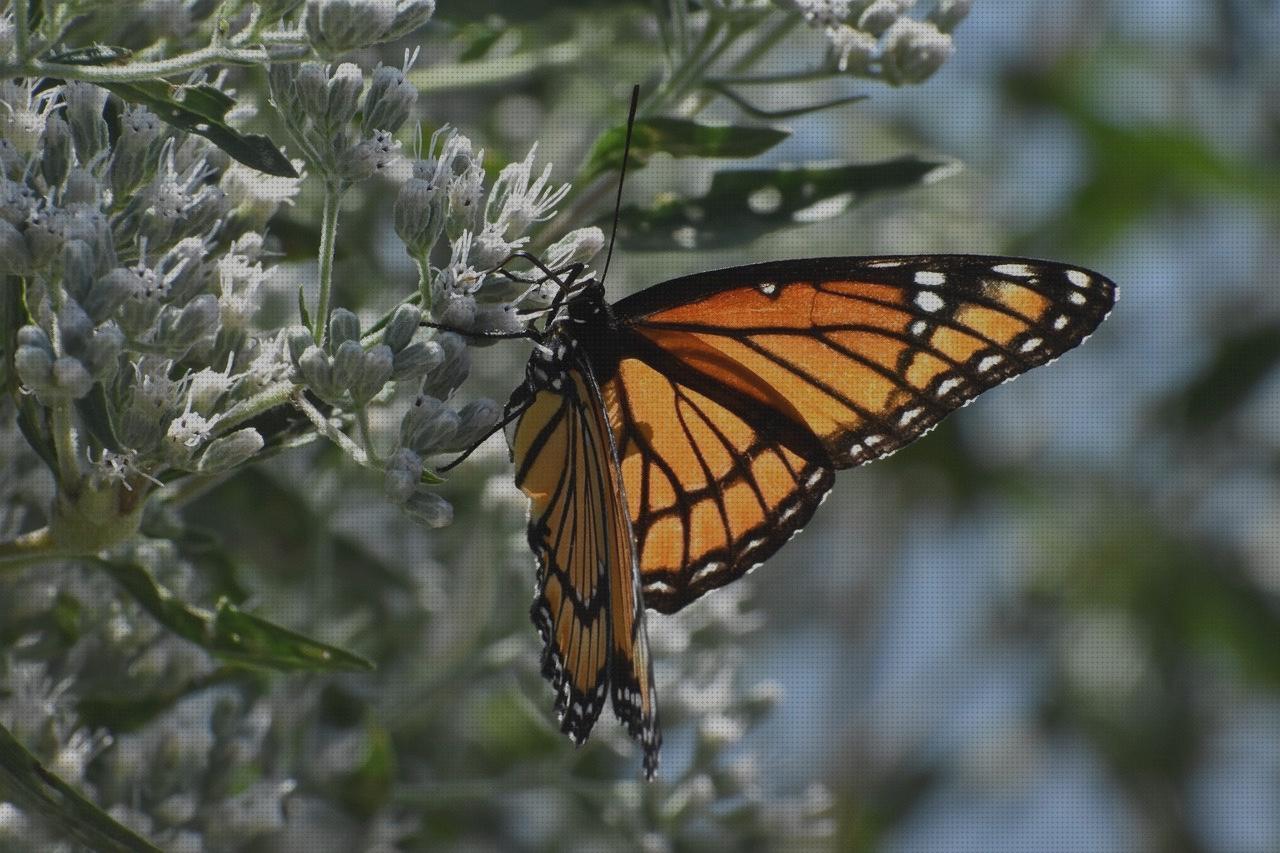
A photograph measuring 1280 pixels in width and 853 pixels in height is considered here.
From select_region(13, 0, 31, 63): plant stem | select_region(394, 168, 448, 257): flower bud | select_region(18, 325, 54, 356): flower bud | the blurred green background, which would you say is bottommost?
the blurred green background

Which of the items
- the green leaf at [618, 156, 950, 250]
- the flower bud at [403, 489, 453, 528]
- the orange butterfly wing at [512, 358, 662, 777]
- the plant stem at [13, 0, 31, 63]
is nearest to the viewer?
the plant stem at [13, 0, 31, 63]

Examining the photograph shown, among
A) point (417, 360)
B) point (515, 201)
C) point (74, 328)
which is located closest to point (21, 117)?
point (74, 328)

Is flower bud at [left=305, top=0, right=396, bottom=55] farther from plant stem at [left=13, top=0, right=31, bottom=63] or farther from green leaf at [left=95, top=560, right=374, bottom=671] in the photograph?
green leaf at [left=95, top=560, right=374, bottom=671]

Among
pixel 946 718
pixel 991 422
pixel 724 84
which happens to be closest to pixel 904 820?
pixel 946 718

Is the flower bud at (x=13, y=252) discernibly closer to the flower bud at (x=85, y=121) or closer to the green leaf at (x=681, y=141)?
the flower bud at (x=85, y=121)

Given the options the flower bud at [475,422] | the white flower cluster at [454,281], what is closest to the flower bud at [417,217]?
the white flower cluster at [454,281]

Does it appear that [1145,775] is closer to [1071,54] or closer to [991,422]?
[991,422]

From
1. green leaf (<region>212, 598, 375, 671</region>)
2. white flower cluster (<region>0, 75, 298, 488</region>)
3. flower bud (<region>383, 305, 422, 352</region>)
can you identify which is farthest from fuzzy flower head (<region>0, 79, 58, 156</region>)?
green leaf (<region>212, 598, 375, 671</region>)
